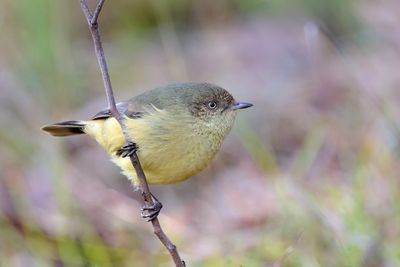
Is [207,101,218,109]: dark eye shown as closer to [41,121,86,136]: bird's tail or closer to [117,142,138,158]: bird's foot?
[117,142,138,158]: bird's foot

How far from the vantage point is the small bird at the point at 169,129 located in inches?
149

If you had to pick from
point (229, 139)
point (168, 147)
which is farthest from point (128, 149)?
point (229, 139)

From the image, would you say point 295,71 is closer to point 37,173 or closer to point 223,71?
point 223,71

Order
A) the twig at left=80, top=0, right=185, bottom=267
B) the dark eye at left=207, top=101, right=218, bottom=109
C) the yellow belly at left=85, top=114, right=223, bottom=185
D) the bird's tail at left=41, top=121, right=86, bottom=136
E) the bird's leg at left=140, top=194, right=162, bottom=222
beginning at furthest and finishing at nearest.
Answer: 1. the bird's tail at left=41, top=121, right=86, bottom=136
2. the dark eye at left=207, top=101, right=218, bottom=109
3. the yellow belly at left=85, top=114, right=223, bottom=185
4. the bird's leg at left=140, top=194, right=162, bottom=222
5. the twig at left=80, top=0, right=185, bottom=267

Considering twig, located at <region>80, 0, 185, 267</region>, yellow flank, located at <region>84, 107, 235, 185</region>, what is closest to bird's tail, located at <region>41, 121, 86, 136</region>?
yellow flank, located at <region>84, 107, 235, 185</region>

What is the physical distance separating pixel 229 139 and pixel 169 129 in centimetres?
338

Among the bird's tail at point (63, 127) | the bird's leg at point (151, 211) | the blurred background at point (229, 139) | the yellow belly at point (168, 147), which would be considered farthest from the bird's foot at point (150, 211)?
the bird's tail at point (63, 127)

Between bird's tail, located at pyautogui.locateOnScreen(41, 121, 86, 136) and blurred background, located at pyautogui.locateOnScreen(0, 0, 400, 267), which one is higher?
bird's tail, located at pyautogui.locateOnScreen(41, 121, 86, 136)

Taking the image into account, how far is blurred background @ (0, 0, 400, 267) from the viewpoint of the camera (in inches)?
192

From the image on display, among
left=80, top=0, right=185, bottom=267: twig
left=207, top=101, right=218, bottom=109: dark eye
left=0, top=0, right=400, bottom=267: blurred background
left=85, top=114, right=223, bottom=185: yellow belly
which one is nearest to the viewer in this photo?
left=80, top=0, right=185, bottom=267: twig

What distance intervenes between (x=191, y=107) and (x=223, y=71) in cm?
452

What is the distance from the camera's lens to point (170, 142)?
382cm

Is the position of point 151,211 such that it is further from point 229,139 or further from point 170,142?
point 229,139

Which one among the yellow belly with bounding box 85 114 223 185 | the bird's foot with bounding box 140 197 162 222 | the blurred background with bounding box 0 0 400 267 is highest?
the yellow belly with bounding box 85 114 223 185
